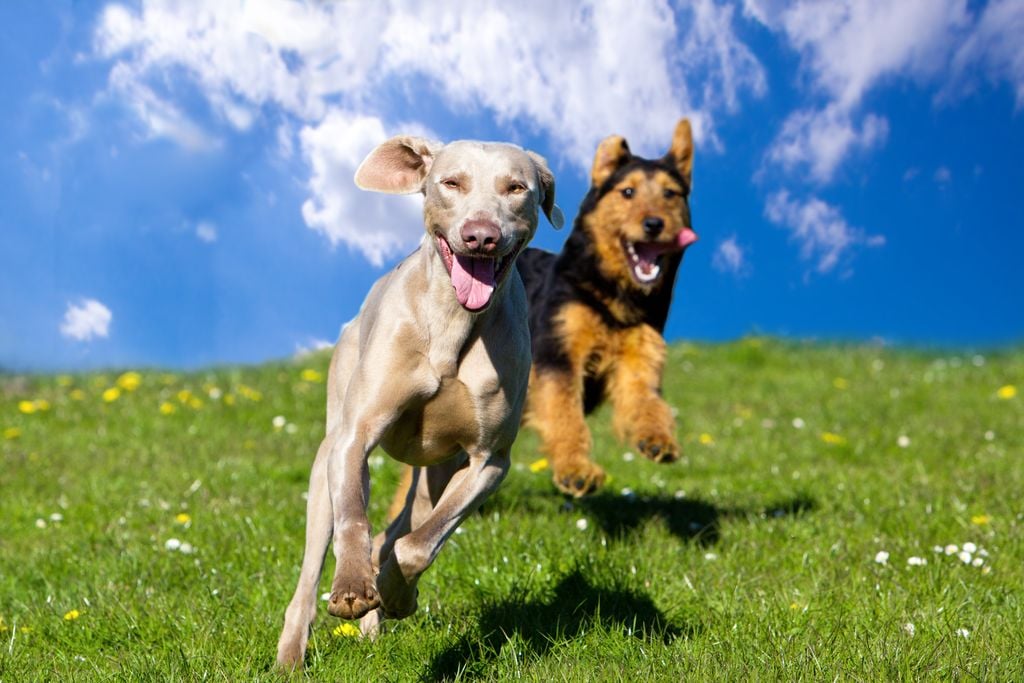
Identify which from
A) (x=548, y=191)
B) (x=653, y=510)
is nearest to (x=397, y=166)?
Answer: (x=548, y=191)

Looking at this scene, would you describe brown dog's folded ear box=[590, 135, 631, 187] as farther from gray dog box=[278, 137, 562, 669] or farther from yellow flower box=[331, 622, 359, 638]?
yellow flower box=[331, 622, 359, 638]

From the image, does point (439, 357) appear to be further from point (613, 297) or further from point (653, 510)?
point (653, 510)

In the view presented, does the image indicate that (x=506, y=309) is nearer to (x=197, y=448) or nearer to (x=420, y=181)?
(x=420, y=181)

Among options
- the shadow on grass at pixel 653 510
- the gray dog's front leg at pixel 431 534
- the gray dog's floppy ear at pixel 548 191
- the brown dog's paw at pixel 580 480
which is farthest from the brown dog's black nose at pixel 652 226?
the gray dog's front leg at pixel 431 534

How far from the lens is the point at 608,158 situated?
20.9ft

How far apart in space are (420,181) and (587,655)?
1711 mm

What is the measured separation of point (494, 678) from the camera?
363 centimetres

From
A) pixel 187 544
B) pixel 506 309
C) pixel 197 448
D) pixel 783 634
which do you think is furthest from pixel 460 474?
pixel 197 448

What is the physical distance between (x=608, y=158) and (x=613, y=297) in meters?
0.82

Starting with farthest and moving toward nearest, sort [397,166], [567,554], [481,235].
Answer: [567,554]
[397,166]
[481,235]

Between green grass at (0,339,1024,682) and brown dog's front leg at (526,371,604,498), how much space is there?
263mm

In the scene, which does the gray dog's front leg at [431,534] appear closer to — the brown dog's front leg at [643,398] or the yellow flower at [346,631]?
the yellow flower at [346,631]

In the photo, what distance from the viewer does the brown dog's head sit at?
19.8ft

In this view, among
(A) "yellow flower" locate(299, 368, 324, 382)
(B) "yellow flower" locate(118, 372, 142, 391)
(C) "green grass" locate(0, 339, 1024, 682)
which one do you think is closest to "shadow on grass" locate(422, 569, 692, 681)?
(C) "green grass" locate(0, 339, 1024, 682)
